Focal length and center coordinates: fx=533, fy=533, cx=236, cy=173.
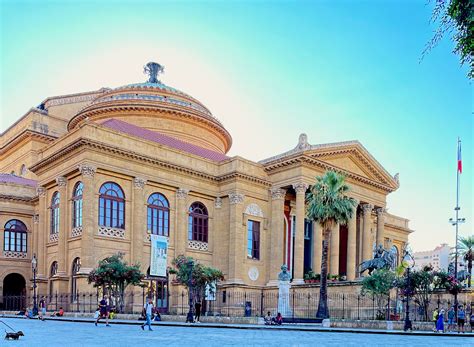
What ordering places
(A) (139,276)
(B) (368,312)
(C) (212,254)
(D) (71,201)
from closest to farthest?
(A) (139,276), (B) (368,312), (D) (71,201), (C) (212,254)

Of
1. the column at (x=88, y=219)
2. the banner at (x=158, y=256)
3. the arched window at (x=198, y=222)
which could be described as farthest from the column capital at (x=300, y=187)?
the column at (x=88, y=219)

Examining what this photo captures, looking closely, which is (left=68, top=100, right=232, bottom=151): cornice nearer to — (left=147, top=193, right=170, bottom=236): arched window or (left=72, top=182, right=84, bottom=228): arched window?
(left=147, top=193, right=170, bottom=236): arched window

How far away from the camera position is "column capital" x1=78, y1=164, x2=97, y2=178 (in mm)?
34469

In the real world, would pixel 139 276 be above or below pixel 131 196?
below

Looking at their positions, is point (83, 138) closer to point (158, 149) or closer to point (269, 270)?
point (158, 149)

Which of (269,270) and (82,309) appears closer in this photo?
(82,309)

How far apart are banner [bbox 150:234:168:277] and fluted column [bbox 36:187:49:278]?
7.87 metres

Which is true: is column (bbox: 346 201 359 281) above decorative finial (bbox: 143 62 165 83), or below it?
below

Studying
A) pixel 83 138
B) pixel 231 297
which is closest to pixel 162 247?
pixel 231 297

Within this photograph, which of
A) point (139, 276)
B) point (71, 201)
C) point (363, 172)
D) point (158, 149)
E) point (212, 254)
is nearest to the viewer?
point (139, 276)

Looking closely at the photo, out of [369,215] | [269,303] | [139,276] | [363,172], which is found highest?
[363,172]

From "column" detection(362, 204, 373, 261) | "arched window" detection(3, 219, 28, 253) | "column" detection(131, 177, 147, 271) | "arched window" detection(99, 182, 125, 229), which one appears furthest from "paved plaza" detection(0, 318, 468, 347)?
"column" detection(362, 204, 373, 261)

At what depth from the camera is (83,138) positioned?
3444 centimetres

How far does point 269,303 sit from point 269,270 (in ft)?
9.04
